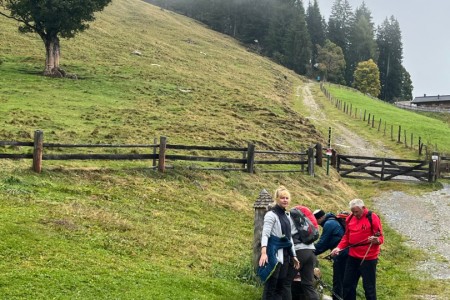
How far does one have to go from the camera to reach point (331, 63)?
11144 centimetres

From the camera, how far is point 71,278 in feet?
28.0

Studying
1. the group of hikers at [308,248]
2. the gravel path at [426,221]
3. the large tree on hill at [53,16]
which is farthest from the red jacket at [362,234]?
the large tree on hill at [53,16]

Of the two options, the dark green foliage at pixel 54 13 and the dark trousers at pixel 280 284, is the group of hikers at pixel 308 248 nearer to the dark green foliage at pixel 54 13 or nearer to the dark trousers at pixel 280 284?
the dark trousers at pixel 280 284

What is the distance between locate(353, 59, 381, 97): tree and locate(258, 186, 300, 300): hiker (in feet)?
341

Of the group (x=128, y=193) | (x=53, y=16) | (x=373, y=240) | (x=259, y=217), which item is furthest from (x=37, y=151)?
(x=53, y=16)

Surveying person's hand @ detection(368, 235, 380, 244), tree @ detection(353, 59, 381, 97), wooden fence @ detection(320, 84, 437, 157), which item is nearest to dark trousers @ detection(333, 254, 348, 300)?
person's hand @ detection(368, 235, 380, 244)

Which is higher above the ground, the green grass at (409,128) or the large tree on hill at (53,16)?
the large tree on hill at (53,16)

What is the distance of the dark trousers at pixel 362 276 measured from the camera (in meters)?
9.38

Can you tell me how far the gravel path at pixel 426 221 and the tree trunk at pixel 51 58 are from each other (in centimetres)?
2573

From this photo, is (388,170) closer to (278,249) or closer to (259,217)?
(259,217)

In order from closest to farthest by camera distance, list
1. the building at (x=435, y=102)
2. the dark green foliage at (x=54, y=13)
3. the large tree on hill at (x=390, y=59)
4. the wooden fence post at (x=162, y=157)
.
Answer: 1. the wooden fence post at (x=162, y=157)
2. the dark green foliage at (x=54, y=13)
3. the building at (x=435, y=102)
4. the large tree on hill at (x=390, y=59)

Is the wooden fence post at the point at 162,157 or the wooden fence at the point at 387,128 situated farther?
the wooden fence at the point at 387,128

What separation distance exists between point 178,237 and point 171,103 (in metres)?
25.5

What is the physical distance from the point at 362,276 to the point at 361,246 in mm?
622
